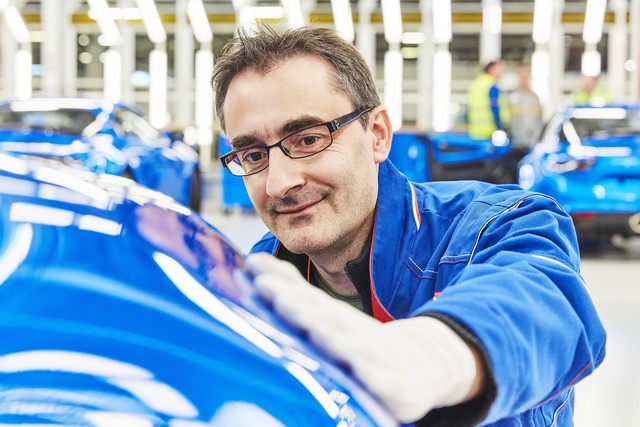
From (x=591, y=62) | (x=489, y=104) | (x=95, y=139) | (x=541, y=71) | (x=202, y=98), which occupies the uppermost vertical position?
(x=591, y=62)

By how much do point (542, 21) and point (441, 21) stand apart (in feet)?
7.07

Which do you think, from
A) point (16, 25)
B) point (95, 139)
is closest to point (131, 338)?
point (95, 139)

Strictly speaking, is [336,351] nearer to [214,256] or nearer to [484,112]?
[214,256]

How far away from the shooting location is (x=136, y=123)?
7.87 meters

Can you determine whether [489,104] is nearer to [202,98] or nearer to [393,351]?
[393,351]

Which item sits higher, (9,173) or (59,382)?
(9,173)

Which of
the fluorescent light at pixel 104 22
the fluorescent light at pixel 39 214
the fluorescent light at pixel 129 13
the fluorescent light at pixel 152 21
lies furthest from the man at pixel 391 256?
the fluorescent light at pixel 129 13

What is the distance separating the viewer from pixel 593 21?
18.9 m

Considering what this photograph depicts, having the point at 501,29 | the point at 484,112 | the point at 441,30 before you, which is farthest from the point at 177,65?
the point at 484,112

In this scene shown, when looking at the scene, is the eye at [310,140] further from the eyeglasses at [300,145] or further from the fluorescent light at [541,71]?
the fluorescent light at [541,71]

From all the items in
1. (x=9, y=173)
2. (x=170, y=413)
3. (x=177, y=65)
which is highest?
(x=177, y=65)

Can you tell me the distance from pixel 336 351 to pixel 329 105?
758 millimetres

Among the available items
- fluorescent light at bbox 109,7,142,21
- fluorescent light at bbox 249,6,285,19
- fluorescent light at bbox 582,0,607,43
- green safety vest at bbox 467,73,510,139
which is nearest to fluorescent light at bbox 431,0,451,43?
fluorescent light at bbox 582,0,607,43

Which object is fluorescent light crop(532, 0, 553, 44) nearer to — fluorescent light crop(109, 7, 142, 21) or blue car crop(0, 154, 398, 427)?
fluorescent light crop(109, 7, 142, 21)
